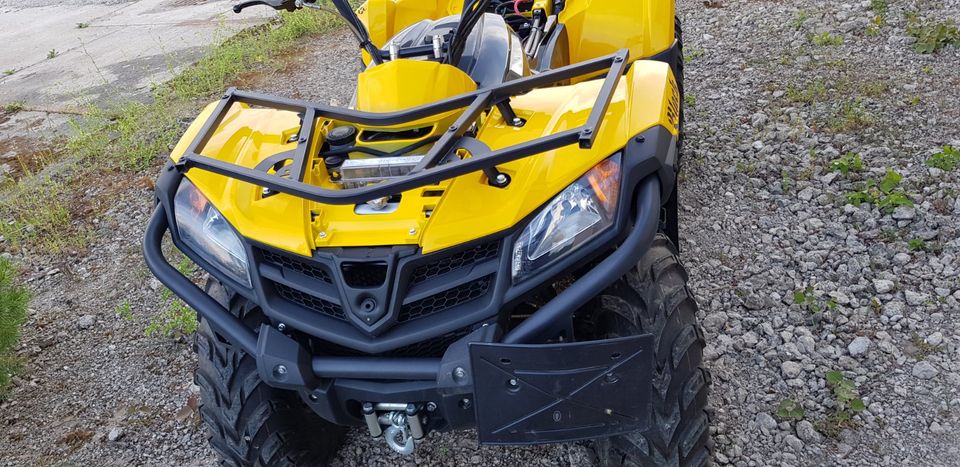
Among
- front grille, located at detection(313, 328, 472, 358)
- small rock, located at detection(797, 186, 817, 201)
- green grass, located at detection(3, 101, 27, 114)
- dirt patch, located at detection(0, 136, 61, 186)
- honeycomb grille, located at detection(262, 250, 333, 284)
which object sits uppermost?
honeycomb grille, located at detection(262, 250, 333, 284)

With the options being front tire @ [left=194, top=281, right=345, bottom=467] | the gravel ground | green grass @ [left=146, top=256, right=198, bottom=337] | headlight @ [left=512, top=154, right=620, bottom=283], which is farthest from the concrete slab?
headlight @ [left=512, top=154, right=620, bottom=283]

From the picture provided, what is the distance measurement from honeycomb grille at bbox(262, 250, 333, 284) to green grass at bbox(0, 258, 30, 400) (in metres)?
2.03

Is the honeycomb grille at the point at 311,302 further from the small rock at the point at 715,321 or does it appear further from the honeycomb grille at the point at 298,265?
the small rock at the point at 715,321

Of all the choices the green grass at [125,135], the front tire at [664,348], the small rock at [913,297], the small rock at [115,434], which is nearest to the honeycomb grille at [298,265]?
the front tire at [664,348]

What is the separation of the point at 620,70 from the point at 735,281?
5.21ft

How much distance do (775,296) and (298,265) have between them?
6.95 feet

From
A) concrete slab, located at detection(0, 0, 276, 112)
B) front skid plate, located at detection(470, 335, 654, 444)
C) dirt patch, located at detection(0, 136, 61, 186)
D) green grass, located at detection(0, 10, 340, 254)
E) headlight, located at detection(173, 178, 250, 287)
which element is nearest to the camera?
front skid plate, located at detection(470, 335, 654, 444)

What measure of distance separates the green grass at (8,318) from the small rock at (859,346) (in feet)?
11.8

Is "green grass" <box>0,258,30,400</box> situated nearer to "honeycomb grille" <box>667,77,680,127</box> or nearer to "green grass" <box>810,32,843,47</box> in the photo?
"honeycomb grille" <box>667,77,680,127</box>

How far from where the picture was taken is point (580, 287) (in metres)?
1.81

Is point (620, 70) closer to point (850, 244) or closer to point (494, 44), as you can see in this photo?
point (494, 44)

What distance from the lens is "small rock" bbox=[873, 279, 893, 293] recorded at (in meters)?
3.09

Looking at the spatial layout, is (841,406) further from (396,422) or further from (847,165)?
(847,165)

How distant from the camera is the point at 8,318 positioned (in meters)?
3.35
